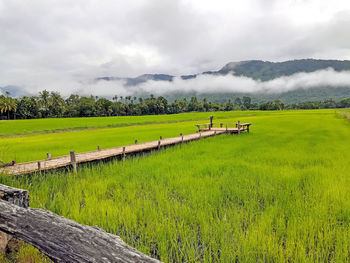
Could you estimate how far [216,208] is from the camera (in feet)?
Answer: 15.4

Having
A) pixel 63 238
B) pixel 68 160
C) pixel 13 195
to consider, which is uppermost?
pixel 13 195

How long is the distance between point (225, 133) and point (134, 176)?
15.5 meters

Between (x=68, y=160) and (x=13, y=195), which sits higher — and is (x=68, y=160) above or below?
below

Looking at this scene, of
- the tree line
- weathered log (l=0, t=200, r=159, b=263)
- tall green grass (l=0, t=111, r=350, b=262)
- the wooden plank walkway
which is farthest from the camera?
the tree line

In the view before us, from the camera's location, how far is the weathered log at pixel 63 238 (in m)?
1.79

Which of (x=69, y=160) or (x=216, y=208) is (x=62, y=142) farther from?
(x=216, y=208)

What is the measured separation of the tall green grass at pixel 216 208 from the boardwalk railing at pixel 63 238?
5.23 feet

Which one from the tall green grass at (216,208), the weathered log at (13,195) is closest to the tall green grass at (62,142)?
the tall green grass at (216,208)

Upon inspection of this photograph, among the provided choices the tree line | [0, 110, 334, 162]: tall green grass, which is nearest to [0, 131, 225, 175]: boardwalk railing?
[0, 110, 334, 162]: tall green grass

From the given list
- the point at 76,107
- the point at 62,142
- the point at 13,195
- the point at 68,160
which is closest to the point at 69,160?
the point at 68,160

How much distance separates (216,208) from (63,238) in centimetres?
352

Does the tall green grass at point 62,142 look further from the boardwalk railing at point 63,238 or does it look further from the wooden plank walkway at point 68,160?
the boardwalk railing at point 63,238

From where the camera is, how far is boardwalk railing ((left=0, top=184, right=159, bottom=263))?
179 cm

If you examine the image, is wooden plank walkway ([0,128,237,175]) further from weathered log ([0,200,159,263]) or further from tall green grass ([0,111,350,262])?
weathered log ([0,200,159,263])
